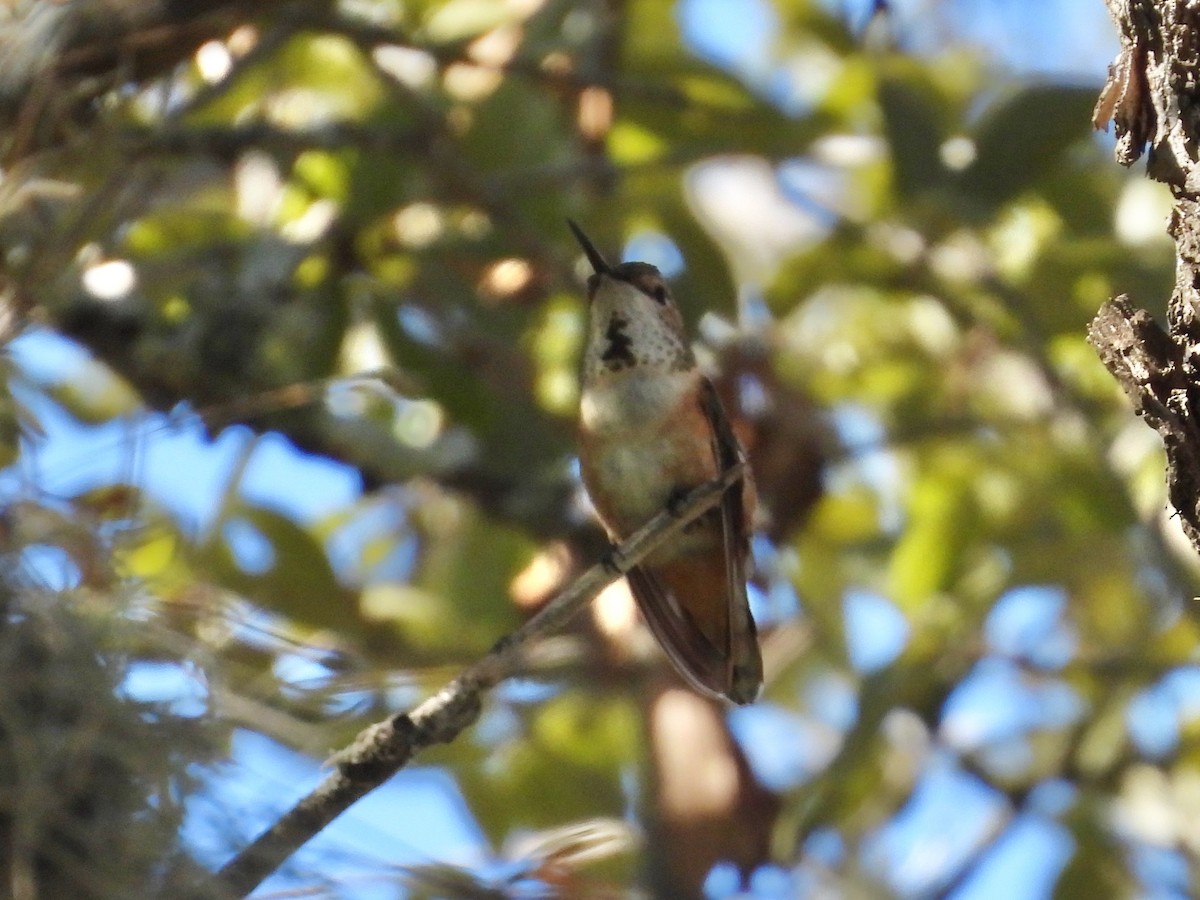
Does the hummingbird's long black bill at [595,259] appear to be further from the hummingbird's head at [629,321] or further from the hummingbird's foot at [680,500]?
the hummingbird's foot at [680,500]

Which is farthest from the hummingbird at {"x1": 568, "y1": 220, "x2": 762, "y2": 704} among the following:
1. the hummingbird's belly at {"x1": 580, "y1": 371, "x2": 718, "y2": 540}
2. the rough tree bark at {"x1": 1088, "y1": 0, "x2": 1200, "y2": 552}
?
the rough tree bark at {"x1": 1088, "y1": 0, "x2": 1200, "y2": 552}

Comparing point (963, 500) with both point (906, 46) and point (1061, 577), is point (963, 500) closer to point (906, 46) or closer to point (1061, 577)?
point (1061, 577)

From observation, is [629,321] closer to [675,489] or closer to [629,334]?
[629,334]

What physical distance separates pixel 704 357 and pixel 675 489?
1164 millimetres

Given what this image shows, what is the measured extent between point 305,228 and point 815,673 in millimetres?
1940

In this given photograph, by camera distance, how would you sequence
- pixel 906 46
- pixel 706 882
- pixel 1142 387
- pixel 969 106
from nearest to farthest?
pixel 1142 387 → pixel 706 882 → pixel 969 106 → pixel 906 46

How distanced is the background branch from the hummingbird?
111 centimetres

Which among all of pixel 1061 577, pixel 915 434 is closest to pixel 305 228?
pixel 915 434

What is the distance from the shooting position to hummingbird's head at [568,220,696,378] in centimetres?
334

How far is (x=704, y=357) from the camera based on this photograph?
13.9 feet

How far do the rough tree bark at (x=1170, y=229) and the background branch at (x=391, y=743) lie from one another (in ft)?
2.25

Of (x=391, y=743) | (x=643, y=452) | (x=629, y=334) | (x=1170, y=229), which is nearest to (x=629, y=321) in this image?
(x=629, y=334)

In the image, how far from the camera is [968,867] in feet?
14.2

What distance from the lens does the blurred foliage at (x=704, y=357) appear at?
3.53 meters
